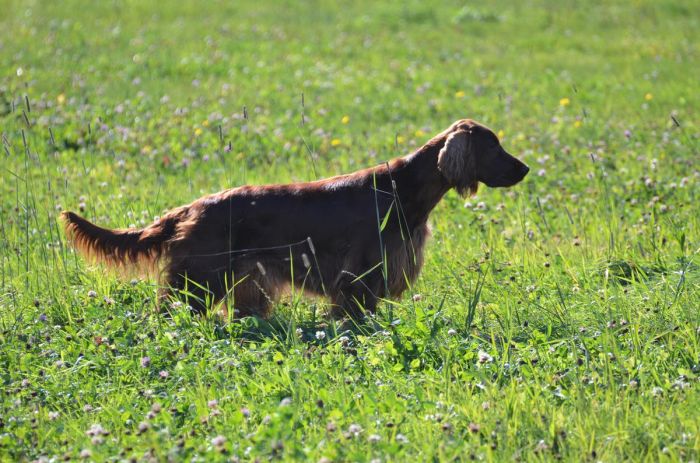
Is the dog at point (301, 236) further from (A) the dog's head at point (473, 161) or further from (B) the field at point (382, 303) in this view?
(B) the field at point (382, 303)

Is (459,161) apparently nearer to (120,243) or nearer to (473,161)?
(473,161)

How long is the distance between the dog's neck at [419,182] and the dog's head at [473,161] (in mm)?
69

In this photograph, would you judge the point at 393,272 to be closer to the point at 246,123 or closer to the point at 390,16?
the point at 246,123

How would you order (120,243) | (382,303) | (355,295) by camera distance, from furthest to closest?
1. (382,303)
2. (355,295)
3. (120,243)

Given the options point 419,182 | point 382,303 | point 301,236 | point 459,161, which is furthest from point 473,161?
point 301,236

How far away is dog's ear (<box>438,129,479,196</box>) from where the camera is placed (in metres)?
5.19

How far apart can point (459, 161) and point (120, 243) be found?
1.88 meters

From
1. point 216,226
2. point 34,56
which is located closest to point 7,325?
point 216,226

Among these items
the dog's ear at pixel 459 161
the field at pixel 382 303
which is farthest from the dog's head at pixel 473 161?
the field at pixel 382 303

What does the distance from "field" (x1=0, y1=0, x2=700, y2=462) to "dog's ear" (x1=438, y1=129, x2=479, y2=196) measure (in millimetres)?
459

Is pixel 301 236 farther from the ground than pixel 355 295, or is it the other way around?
pixel 301 236

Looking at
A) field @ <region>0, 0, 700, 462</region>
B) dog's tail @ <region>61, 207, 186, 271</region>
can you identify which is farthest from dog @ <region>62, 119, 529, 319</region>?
field @ <region>0, 0, 700, 462</region>

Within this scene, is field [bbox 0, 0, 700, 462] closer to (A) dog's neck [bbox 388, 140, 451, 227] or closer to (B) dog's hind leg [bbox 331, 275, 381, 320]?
(B) dog's hind leg [bbox 331, 275, 381, 320]

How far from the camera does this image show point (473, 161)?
5316mm
